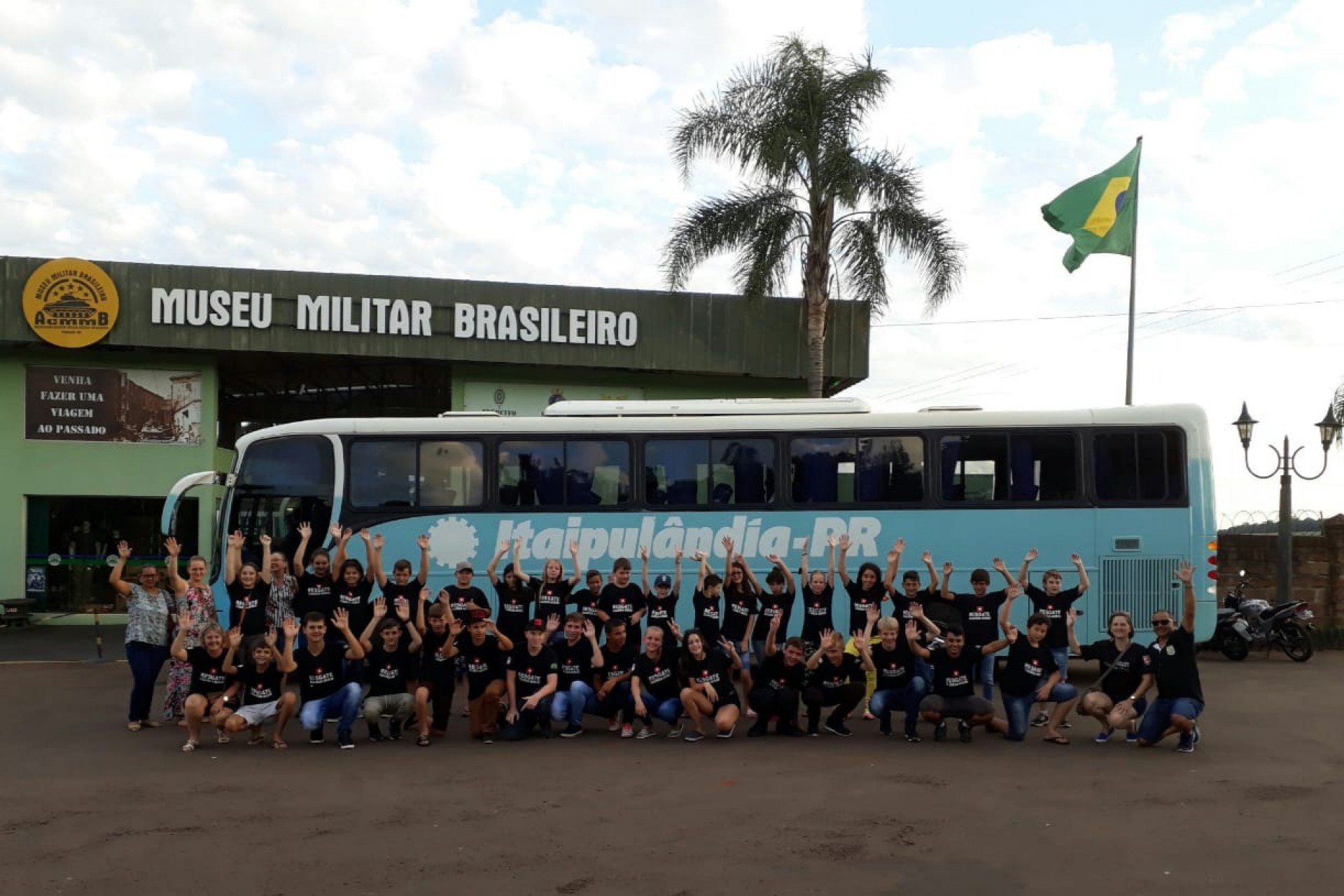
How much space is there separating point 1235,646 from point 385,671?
39.4 ft

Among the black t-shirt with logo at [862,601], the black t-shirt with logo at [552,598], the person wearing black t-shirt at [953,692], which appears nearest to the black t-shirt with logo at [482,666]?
the black t-shirt with logo at [552,598]

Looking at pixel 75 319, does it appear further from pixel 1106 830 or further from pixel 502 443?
pixel 1106 830

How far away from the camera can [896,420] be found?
1361 cm

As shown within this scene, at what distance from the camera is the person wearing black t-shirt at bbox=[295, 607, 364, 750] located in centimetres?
995

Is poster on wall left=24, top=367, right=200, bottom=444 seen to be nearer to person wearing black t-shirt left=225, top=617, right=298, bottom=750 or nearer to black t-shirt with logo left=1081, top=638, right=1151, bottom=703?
person wearing black t-shirt left=225, top=617, right=298, bottom=750

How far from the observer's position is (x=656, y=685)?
10461 millimetres

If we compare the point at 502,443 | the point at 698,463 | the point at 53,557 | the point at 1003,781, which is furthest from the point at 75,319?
the point at 1003,781

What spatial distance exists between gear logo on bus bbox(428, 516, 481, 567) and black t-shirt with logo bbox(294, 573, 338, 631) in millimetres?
1735

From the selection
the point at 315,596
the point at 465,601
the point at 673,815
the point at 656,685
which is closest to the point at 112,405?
the point at 315,596

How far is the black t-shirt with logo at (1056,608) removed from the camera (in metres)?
11.5

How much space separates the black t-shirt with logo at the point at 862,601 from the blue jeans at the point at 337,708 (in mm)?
4746

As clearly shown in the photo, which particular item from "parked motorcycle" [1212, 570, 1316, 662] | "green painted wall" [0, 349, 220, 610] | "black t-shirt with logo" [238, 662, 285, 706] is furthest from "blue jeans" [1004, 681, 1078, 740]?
"green painted wall" [0, 349, 220, 610]

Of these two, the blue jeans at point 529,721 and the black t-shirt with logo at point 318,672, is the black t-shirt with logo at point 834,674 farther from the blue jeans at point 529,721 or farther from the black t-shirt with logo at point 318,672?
the black t-shirt with logo at point 318,672

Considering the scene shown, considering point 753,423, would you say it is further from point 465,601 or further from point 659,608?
point 465,601
